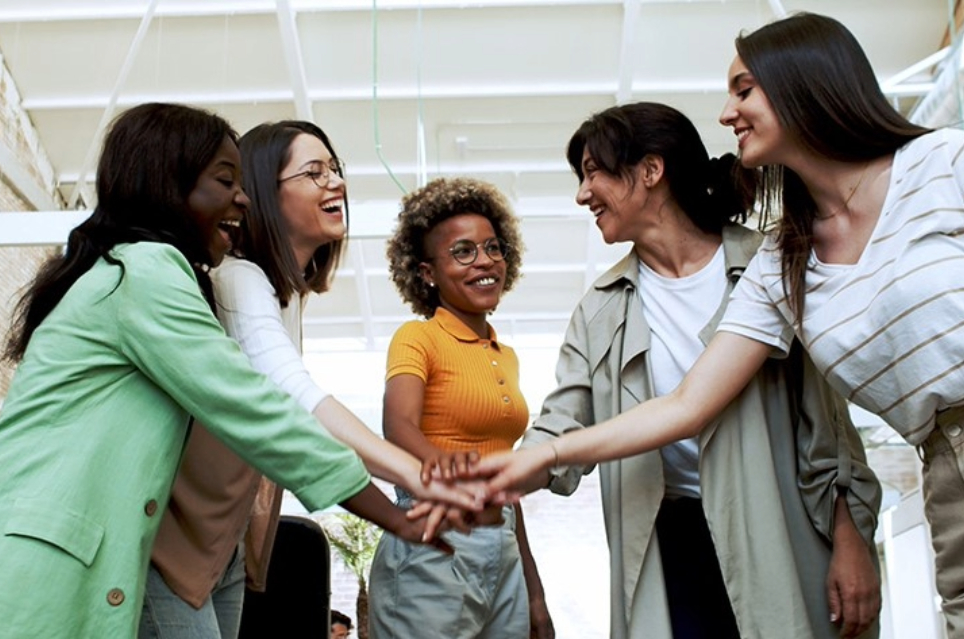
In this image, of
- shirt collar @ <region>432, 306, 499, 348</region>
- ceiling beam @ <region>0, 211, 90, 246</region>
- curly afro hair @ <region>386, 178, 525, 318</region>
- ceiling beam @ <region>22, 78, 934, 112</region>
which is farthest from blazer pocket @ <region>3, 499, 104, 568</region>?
ceiling beam @ <region>22, 78, 934, 112</region>

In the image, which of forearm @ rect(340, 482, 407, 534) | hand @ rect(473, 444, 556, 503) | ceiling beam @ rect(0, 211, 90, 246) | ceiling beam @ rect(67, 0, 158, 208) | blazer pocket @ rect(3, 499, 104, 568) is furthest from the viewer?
ceiling beam @ rect(67, 0, 158, 208)

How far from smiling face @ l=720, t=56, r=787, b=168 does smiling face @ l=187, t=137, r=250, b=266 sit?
2.76 ft

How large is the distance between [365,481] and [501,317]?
463 inches

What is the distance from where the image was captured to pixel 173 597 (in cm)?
170

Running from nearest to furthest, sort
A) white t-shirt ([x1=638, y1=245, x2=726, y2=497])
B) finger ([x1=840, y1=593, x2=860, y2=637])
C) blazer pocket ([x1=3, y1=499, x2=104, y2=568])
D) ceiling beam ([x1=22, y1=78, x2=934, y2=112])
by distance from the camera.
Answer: blazer pocket ([x1=3, y1=499, x2=104, y2=568]), finger ([x1=840, y1=593, x2=860, y2=637]), white t-shirt ([x1=638, y1=245, x2=726, y2=497]), ceiling beam ([x1=22, y1=78, x2=934, y2=112])

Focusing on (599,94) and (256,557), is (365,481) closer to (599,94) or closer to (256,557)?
(256,557)

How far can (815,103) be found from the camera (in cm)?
187

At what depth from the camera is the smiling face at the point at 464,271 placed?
2.57 m

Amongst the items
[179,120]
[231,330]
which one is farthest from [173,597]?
[179,120]

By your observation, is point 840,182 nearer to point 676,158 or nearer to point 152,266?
point 676,158

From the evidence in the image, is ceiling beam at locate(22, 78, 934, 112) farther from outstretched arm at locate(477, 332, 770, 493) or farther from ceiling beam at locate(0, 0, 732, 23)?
outstretched arm at locate(477, 332, 770, 493)

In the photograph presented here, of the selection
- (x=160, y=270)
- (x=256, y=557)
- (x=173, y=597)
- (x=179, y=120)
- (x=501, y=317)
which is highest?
(x=501, y=317)

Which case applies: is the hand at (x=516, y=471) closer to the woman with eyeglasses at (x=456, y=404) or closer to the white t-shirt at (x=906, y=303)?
the woman with eyeglasses at (x=456, y=404)

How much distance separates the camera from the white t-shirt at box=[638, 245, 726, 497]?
2072 mm
